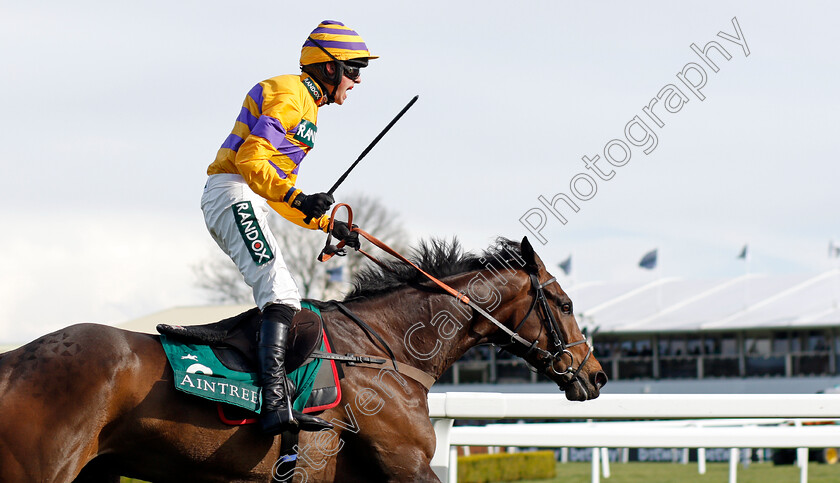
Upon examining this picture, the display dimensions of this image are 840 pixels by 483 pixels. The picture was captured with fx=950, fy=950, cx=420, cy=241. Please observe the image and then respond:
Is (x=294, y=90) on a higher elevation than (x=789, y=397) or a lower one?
higher

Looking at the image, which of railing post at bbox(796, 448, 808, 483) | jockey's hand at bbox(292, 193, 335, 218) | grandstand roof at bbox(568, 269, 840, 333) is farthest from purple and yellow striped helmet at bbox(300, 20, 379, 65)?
grandstand roof at bbox(568, 269, 840, 333)

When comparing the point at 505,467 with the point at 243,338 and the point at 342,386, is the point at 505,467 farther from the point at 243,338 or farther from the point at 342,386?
the point at 243,338

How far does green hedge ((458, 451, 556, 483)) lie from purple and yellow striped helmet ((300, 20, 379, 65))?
9534 millimetres

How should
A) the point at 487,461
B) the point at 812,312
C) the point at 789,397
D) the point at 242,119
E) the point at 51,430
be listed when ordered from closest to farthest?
the point at 51,430 → the point at 242,119 → the point at 789,397 → the point at 487,461 → the point at 812,312

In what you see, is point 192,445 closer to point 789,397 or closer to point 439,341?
point 439,341

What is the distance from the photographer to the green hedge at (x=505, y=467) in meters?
13.4

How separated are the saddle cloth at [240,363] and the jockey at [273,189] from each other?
2.9 inches

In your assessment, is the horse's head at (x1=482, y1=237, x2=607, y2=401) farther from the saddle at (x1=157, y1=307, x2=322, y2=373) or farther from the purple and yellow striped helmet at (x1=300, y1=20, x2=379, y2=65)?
the purple and yellow striped helmet at (x1=300, y1=20, x2=379, y2=65)

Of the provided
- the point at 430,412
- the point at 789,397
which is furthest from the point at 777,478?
the point at 430,412

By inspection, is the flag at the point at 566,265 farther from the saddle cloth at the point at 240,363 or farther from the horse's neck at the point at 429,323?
the saddle cloth at the point at 240,363

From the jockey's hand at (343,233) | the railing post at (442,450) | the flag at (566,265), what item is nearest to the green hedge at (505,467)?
the railing post at (442,450)

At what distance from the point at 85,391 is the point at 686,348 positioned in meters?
30.5

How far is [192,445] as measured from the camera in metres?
3.61

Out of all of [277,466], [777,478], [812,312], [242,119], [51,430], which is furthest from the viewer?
[812,312]
